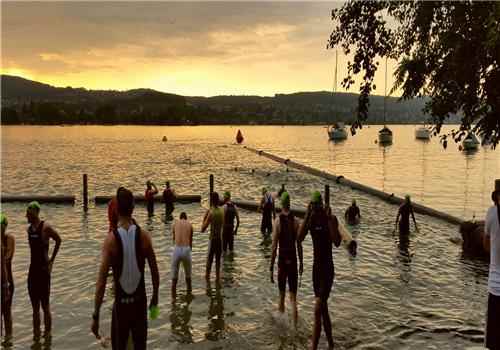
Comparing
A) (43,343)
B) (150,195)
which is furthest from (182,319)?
(150,195)

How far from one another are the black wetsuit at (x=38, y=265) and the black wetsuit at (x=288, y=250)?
15.6 feet

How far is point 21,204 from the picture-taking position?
29766 millimetres

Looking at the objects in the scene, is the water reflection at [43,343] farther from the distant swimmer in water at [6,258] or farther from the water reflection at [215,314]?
the water reflection at [215,314]

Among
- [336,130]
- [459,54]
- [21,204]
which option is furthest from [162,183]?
[336,130]

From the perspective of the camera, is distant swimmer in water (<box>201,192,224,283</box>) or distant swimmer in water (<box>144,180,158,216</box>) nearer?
distant swimmer in water (<box>201,192,224,283</box>)

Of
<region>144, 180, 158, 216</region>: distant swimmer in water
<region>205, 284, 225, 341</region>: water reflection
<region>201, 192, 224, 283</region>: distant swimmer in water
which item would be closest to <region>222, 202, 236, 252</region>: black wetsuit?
<region>201, 192, 224, 283</region>: distant swimmer in water

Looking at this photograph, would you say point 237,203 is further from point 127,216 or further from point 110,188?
point 127,216

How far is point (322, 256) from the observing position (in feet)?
27.3

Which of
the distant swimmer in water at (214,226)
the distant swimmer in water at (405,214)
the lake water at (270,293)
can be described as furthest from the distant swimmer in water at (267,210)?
the distant swimmer in water at (214,226)

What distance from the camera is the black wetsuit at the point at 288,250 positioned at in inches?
377

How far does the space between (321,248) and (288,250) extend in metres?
1.34

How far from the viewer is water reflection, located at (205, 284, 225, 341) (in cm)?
984

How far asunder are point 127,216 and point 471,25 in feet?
21.2

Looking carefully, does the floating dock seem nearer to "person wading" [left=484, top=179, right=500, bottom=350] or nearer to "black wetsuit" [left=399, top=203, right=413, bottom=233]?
"black wetsuit" [left=399, top=203, right=413, bottom=233]
